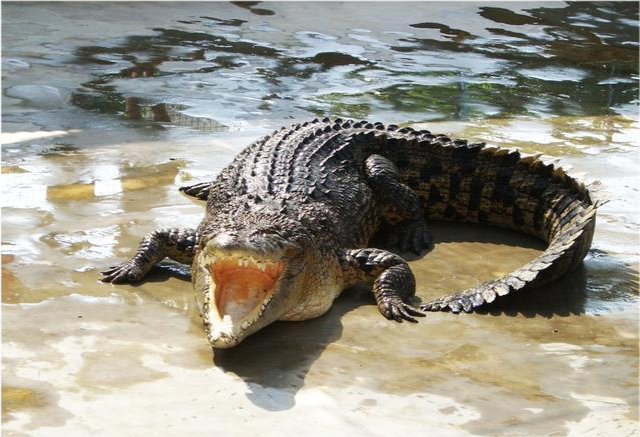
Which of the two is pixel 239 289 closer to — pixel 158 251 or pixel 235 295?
pixel 235 295

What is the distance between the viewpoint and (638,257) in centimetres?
537

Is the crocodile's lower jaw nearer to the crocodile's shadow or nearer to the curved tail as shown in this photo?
the crocodile's shadow

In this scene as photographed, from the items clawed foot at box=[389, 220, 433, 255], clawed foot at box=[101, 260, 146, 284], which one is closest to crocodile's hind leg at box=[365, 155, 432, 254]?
clawed foot at box=[389, 220, 433, 255]

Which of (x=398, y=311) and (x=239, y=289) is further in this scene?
(x=398, y=311)

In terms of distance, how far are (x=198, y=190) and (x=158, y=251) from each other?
1.28 metres

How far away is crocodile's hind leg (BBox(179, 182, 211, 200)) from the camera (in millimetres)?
6098

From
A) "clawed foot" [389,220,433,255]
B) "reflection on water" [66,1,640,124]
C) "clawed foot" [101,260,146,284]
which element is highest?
"reflection on water" [66,1,640,124]

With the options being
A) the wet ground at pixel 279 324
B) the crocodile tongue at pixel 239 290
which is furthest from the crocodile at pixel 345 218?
the wet ground at pixel 279 324

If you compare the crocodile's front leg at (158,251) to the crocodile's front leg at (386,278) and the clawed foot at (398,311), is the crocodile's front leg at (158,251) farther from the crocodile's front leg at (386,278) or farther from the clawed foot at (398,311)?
the clawed foot at (398,311)

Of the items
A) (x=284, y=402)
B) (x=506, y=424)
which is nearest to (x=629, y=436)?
(x=506, y=424)

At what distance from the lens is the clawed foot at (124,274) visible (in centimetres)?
471

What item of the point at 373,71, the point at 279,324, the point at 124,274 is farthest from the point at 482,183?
the point at 373,71

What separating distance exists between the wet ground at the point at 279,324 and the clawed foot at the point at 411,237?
11 centimetres

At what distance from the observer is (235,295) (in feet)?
13.2
